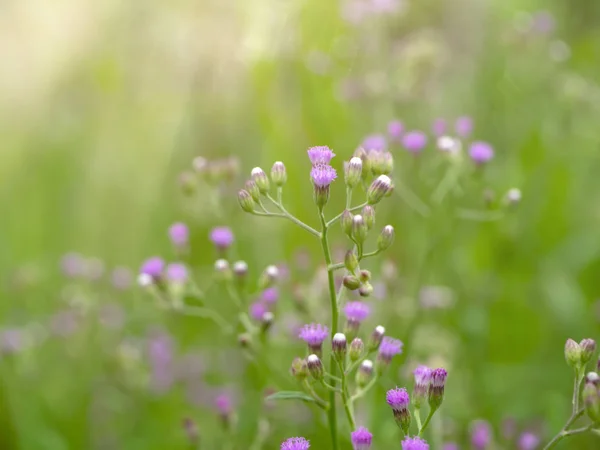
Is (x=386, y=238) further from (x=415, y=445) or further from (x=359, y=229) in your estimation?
(x=415, y=445)

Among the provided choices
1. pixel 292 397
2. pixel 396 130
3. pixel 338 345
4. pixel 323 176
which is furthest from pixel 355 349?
pixel 396 130

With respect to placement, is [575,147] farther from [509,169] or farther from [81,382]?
[81,382]

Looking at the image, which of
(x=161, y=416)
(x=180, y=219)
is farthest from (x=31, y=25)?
(x=161, y=416)

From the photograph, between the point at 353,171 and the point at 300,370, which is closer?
the point at 300,370

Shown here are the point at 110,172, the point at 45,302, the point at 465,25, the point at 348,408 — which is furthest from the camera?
the point at 465,25

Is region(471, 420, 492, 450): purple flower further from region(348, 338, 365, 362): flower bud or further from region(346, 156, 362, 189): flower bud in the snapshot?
region(346, 156, 362, 189): flower bud

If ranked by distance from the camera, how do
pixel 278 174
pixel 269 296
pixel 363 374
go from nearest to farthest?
pixel 363 374, pixel 278 174, pixel 269 296
